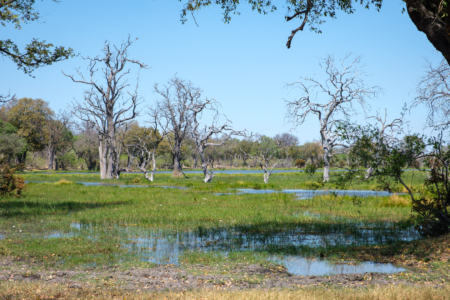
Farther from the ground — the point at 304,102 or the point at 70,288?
the point at 304,102

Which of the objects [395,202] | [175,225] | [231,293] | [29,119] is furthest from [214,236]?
[29,119]

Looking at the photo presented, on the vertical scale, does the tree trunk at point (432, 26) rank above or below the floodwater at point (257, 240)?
above

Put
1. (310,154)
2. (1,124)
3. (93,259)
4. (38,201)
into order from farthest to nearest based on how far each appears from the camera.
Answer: (310,154)
(1,124)
(38,201)
(93,259)

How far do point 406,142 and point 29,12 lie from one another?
1480 cm

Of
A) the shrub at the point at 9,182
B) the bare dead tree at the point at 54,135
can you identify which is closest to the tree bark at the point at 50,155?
the bare dead tree at the point at 54,135

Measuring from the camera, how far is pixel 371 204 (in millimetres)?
23266

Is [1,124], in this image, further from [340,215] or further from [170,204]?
[340,215]

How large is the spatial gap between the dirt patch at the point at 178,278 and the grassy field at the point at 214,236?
1.12 ft

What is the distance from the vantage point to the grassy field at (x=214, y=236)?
9938 millimetres

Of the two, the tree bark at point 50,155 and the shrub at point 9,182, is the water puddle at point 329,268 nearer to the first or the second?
the shrub at point 9,182

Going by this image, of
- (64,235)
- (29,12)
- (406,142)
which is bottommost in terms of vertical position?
(64,235)

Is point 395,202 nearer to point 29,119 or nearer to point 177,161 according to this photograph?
point 177,161

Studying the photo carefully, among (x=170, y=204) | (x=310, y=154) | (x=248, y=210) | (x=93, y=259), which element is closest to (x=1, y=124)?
(x=170, y=204)

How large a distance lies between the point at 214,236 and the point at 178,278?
512 cm
